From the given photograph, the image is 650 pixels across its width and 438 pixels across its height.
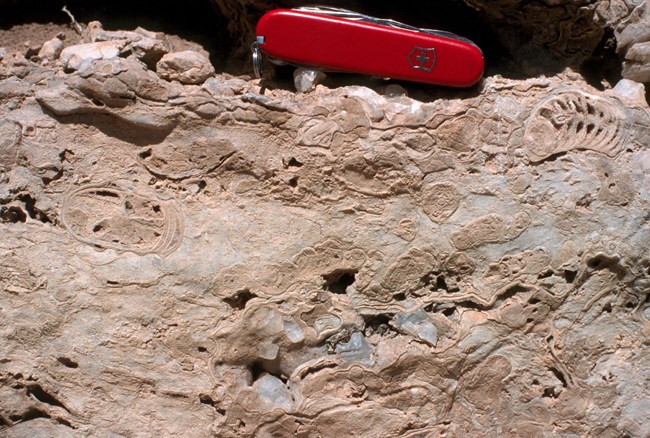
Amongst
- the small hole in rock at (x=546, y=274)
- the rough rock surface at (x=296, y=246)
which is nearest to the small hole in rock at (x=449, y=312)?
the rough rock surface at (x=296, y=246)

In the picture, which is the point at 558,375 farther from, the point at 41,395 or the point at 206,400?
the point at 41,395

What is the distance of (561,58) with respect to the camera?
58.4 inches

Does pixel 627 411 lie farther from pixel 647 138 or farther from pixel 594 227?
pixel 647 138

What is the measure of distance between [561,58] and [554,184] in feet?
0.87

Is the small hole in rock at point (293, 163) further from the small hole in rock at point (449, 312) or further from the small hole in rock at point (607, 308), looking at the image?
the small hole in rock at point (607, 308)

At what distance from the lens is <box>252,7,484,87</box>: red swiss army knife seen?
1.34 meters

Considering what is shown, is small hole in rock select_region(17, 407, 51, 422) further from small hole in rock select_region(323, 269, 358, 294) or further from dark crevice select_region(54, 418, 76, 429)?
small hole in rock select_region(323, 269, 358, 294)

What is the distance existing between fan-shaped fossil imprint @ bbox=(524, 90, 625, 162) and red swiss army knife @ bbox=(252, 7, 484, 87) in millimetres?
140

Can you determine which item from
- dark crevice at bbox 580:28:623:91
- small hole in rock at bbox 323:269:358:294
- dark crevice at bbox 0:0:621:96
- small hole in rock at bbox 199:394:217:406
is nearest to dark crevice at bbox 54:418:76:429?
small hole in rock at bbox 199:394:217:406

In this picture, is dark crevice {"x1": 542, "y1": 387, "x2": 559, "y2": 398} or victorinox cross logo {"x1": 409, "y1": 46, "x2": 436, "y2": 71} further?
dark crevice {"x1": 542, "y1": 387, "x2": 559, "y2": 398}

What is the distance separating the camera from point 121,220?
1.35 metres

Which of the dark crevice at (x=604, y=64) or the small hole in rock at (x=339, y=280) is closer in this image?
the small hole in rock at (x=339, y=280)

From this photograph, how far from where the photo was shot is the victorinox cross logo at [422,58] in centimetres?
136

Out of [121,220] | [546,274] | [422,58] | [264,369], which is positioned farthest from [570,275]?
[121,220]
